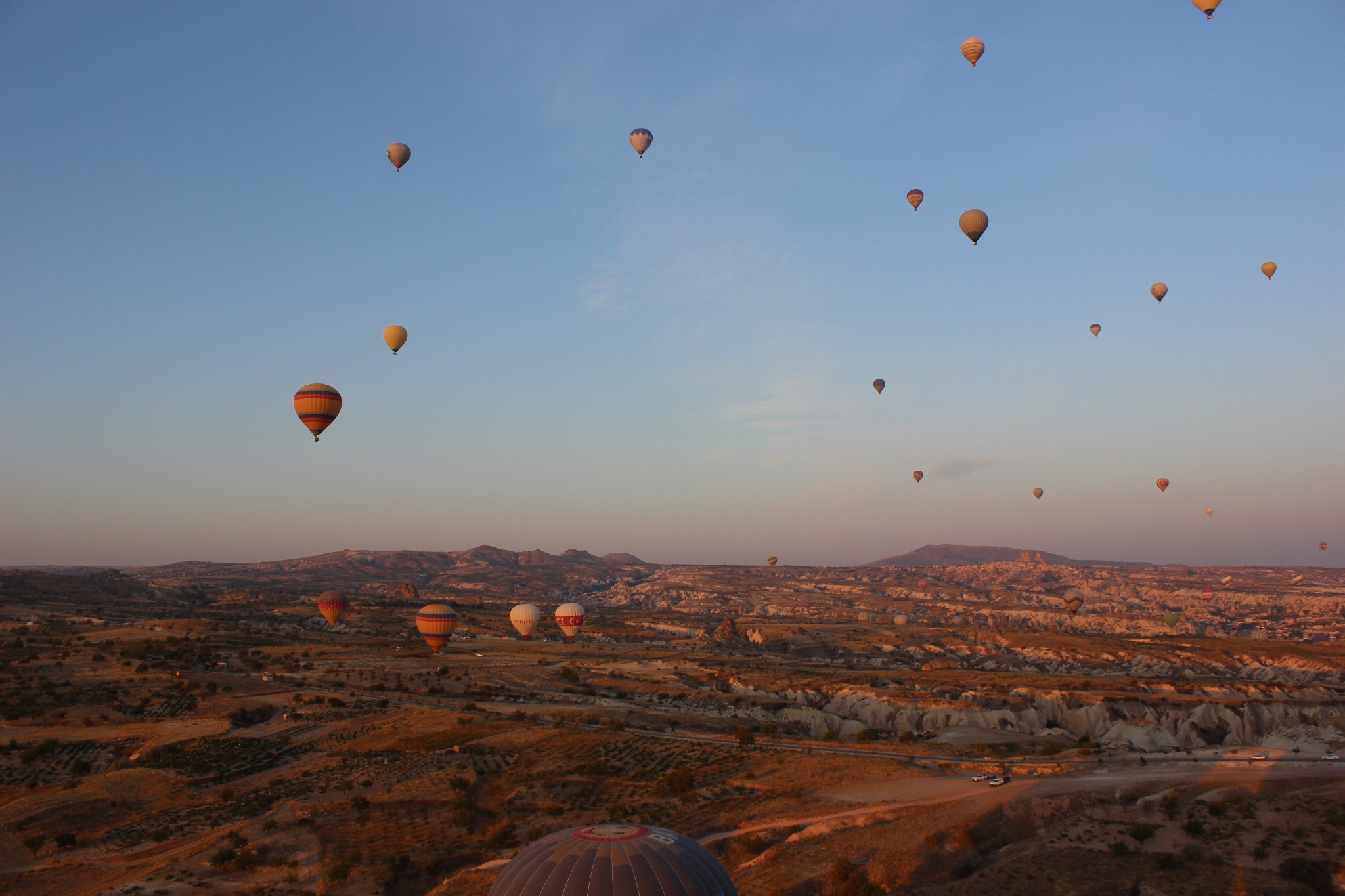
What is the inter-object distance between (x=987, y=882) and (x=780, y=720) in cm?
3848

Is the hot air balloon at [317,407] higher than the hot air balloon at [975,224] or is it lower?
lower

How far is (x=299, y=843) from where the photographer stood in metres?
30.5

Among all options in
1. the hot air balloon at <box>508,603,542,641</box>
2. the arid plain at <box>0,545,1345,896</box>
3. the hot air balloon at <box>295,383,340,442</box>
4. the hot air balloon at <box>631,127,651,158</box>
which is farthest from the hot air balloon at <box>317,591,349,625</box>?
the hot air balloon at <box>631,127,651,158</box>

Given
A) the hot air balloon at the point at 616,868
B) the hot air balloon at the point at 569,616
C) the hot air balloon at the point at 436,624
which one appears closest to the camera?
the hot air balloon at the point at 616,868

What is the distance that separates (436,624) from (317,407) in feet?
75.4

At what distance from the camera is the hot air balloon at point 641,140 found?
58875mm

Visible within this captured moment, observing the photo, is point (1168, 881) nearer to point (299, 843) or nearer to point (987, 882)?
Result: point (987, 882)

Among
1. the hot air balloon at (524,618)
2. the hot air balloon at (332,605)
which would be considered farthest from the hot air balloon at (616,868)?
the hot air balloon at (332,605)

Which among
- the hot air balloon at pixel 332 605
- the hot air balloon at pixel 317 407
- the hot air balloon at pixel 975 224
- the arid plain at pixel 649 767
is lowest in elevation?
the arid plain at pixel 649 767

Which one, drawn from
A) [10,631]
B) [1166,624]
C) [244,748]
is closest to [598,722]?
[244,748]

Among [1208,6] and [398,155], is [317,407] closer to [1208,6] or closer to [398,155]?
[398,155]

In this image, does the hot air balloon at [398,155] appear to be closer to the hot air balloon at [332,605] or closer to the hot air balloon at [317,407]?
the hot air balloon at [317,407]

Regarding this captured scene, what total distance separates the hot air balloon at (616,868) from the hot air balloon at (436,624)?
165 ft

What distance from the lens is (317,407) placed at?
50.1 metres
